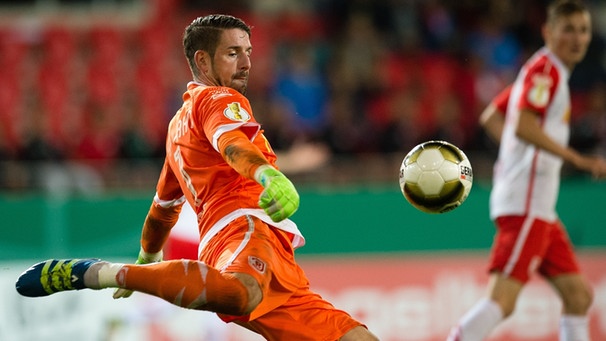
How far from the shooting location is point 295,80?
1169 cm

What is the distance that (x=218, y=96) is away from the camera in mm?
4250

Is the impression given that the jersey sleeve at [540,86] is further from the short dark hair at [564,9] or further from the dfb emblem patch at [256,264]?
the dfb emblem patch at [256,264]

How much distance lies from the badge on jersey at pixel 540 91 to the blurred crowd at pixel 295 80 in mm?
3814

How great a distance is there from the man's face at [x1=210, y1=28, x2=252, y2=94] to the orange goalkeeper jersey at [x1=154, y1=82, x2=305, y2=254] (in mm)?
114

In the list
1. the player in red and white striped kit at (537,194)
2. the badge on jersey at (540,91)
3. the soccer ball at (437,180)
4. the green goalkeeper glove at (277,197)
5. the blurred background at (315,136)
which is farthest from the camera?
the blurred background at (315,136)

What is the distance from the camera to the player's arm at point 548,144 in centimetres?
583

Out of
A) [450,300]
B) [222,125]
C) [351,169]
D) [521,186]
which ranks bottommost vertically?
[450,300]

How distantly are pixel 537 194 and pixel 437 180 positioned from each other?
185cm

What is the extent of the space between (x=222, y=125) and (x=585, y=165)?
8.49 ft

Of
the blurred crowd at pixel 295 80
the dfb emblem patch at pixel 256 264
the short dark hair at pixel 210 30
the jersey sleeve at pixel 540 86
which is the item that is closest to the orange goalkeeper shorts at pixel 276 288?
the dfb emblem patch at pixel 256 264

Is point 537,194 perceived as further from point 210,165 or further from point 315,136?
point 315,136

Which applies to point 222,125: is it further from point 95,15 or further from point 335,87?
point 95,15

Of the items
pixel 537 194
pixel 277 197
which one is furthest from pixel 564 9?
pixel 277 197

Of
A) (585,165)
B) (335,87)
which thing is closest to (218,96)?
(585,165)
